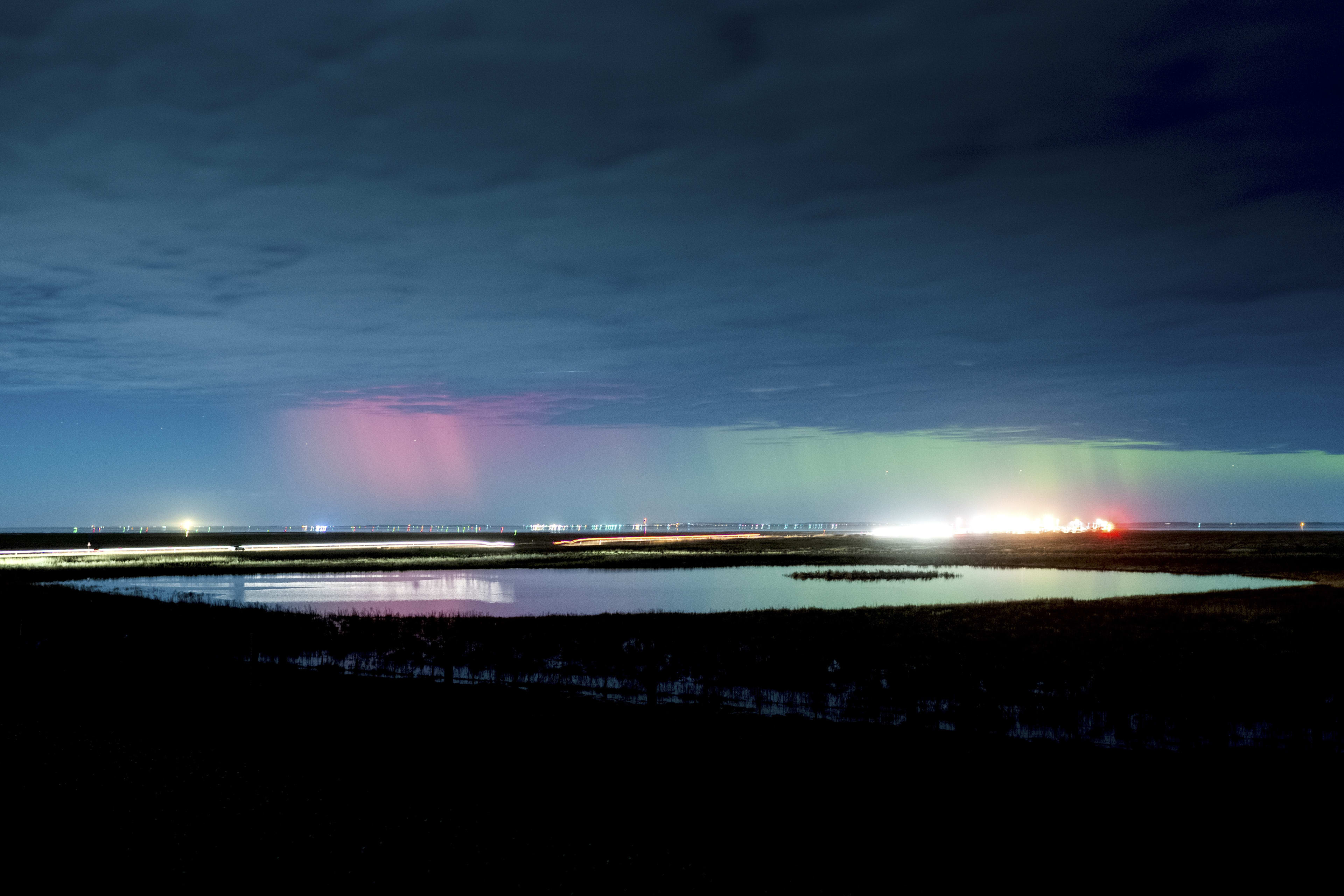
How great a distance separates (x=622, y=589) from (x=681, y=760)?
42.2m

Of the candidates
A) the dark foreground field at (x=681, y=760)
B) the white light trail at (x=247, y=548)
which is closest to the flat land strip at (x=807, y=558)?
the white light trail at (x=247, y=548)

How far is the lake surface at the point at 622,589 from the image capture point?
1783 inches

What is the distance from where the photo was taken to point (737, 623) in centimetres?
3562

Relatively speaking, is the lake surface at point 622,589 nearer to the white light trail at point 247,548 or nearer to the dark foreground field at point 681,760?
the dark foreground field at point 681,760

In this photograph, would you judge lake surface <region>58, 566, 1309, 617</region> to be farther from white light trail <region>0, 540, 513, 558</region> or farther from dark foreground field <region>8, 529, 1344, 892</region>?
white light trail <region>0, 540, 513, 558</region>

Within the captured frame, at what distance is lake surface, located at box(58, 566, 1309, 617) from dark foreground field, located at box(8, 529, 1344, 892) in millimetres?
14531

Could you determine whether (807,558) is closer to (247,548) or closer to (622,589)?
(622,589)

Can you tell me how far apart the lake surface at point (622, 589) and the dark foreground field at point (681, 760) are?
14.5 meters

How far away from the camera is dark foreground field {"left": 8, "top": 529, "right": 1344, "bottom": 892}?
10461mm

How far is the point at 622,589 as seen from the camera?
5700cm

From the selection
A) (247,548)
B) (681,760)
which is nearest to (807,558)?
(681,760)

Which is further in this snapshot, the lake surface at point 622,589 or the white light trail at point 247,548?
the white light trail at point 247,548

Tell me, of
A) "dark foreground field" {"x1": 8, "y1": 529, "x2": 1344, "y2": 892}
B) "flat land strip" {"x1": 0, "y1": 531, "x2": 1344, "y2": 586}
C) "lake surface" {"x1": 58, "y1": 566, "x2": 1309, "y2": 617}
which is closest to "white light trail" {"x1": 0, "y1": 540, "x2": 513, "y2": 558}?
"flat land strip" {"x1": 0, "y1": 531, "x2": 1344, "y2": 586}

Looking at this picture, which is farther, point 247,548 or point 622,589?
point 247,548
